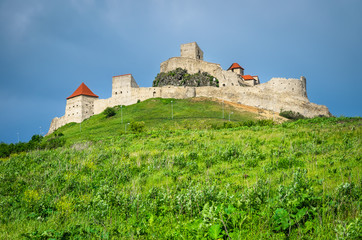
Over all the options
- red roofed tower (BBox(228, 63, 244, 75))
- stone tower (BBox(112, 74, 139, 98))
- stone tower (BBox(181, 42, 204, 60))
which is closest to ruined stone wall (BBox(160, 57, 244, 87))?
stone tower (BBox(181, 42, 204, 60))

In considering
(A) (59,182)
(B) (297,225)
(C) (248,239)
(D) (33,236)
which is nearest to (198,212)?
(C) (248,239)

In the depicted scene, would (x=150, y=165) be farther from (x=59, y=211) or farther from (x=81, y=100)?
(x=81, y=100)

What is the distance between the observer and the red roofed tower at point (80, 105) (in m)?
76.3

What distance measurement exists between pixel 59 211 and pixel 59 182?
276 cm

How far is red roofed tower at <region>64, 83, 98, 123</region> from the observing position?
7631 centimetres

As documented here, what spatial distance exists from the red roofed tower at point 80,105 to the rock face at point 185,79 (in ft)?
78.8

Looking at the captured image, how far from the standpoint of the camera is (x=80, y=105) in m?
76.6

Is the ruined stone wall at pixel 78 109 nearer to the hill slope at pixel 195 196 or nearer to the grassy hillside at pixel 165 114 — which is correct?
the grassy hillside at pixel 165 114

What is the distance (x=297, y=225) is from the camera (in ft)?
11.9

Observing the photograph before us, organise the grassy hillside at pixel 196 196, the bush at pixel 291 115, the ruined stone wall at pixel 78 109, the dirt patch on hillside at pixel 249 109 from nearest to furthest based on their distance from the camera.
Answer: the grassy hillside at pixel 196 196 < the dirt patch on hillside at pixel 249 109 < the bush at pixel 291 115 < the ruined stone wall at pixel 78 109

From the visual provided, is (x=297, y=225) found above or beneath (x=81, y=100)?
beneath

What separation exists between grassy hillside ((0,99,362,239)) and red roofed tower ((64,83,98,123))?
230 feet

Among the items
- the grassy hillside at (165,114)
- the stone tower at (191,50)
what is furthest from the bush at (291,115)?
the stone tower at (191,50)

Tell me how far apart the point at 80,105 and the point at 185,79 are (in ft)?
117
